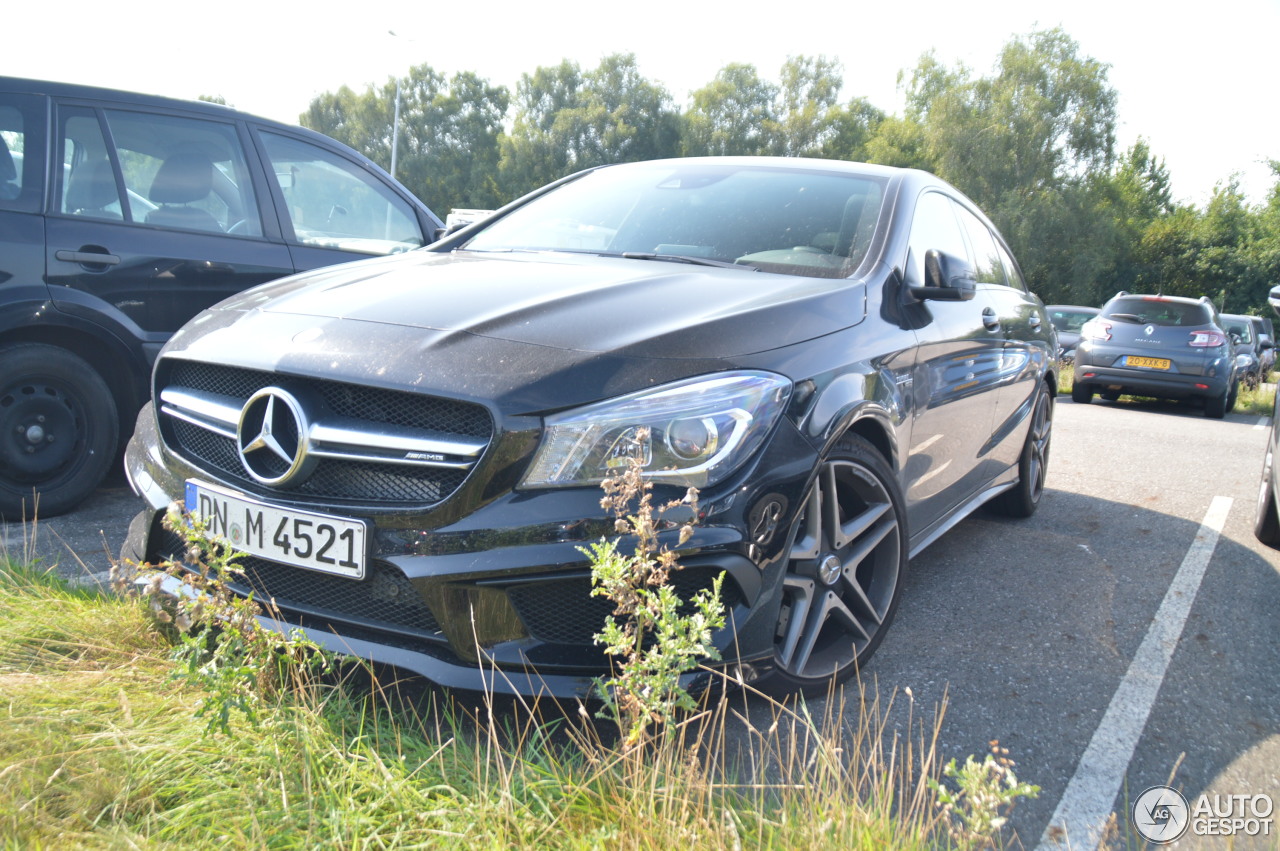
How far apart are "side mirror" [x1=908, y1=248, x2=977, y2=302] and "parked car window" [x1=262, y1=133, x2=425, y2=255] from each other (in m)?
2.97

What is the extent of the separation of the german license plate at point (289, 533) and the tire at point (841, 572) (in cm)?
105

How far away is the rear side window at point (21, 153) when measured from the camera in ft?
13.2

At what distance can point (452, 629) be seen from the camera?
2.22 m

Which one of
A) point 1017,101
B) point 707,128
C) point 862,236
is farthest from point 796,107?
point 862,236

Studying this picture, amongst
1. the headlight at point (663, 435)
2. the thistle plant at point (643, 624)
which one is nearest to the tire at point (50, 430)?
the headlight at point (663, 435)

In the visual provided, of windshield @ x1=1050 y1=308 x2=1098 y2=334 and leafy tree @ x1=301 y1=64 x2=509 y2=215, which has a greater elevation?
leafy tree @ x1=301 y1=64 x2=509 y2=215

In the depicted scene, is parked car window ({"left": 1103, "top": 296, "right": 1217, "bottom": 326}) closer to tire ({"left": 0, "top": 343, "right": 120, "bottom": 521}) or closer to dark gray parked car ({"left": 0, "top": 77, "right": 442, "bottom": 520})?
dark gray parked car ({"left": 0, "top": 77, "right": 442, "bottom": 520})

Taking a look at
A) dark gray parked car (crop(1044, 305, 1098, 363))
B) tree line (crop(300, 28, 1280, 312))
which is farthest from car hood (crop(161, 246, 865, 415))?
tree line (crop(300, 28, 1280, 312))

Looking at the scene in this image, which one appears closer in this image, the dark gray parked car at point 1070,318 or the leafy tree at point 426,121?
the dark gray parked car at point 1070,318

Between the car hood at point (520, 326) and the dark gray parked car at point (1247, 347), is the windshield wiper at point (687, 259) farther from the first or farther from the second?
the dark gray parked car at point (1247, 347)

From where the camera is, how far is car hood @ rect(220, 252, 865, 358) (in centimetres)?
244

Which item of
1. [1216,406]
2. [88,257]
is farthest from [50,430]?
[1216,406]

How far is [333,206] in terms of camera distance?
5.14 metres

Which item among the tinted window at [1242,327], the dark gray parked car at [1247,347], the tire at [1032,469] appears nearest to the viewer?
the tire at [1032,469]
